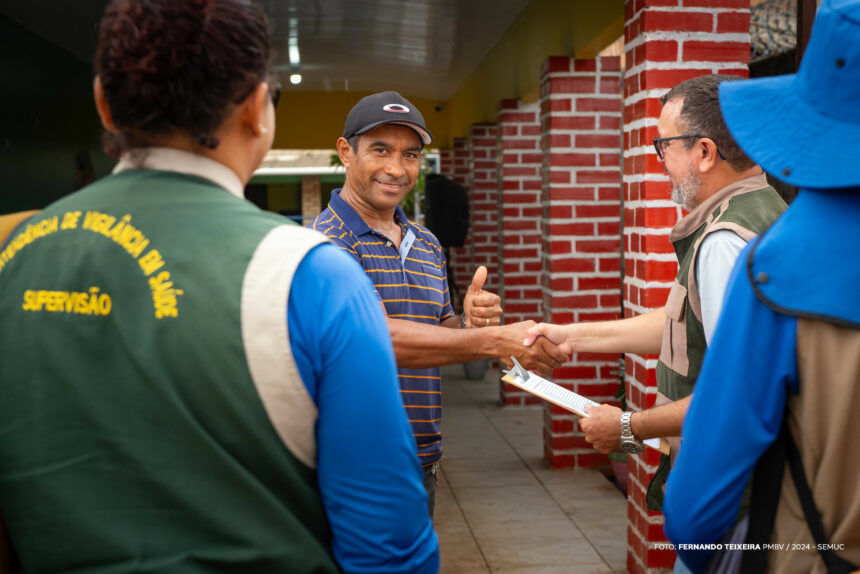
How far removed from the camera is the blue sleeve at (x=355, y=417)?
42.7 inches

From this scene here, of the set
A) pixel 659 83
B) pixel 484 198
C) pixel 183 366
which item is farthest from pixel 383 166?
pixel 484 198

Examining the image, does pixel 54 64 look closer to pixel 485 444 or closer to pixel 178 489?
pixel 485 444

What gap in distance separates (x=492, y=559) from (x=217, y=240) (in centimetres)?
329

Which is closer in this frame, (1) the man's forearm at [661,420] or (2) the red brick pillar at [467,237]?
(1) the man's forearm at [661,420]

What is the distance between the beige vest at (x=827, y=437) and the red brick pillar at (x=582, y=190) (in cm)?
403

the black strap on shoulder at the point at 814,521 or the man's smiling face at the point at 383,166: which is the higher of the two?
the man's smiling face at the point at 383,166

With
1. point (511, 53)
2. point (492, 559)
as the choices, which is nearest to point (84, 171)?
point (511, 53)

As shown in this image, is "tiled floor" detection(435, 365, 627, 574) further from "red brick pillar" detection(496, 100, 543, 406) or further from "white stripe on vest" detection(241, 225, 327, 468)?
"white stripe on vest" detection(241, 225, 327, 468)

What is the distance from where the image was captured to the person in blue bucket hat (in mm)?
1151

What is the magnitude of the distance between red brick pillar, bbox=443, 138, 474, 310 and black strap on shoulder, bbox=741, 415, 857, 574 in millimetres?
8892

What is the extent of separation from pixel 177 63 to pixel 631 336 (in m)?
2.08

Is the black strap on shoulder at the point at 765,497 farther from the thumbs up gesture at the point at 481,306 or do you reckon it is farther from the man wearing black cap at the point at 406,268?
the thumbs up gesture at the point at 481,306

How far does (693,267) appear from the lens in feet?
6.57

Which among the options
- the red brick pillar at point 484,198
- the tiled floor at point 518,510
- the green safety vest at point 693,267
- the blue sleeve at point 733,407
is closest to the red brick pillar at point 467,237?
the red brick pillar at point 484,198
